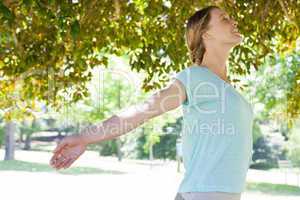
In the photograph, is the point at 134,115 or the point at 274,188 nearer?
the point at 134,115

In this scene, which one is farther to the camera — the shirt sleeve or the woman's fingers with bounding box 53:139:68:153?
the shirt sleeve

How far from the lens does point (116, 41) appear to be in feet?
19.5

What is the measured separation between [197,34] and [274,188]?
59.6 ft

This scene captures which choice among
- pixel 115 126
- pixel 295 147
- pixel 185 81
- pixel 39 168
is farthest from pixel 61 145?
pixel 295 147

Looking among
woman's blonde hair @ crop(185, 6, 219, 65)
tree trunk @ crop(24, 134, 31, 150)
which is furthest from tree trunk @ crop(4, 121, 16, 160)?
woman's blonde hair @ crop(185, 6, 219, 65)

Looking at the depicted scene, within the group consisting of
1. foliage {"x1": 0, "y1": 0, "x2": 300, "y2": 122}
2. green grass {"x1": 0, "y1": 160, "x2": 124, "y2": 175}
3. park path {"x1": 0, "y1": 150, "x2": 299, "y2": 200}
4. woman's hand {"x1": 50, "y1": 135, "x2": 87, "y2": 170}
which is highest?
foliage {"x1": 0, "y1": 0, "x2": 300, "y2": 122}

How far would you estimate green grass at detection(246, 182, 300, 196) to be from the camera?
Result: 61.7ft

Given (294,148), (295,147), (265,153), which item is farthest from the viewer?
(265,153)

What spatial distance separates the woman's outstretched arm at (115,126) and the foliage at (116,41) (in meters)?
2.80

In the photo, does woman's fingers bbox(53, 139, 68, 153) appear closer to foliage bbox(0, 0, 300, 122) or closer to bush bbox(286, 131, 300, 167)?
foliage bbox(0, 0, 300, 122)

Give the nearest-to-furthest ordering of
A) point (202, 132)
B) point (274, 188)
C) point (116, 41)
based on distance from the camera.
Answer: point (202, 132), point (116, 41), point (274, 188)

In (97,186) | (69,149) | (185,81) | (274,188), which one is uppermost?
(185,81)

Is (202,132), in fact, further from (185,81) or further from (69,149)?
(69,149)

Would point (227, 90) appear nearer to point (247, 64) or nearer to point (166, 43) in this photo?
point (247, 64)
